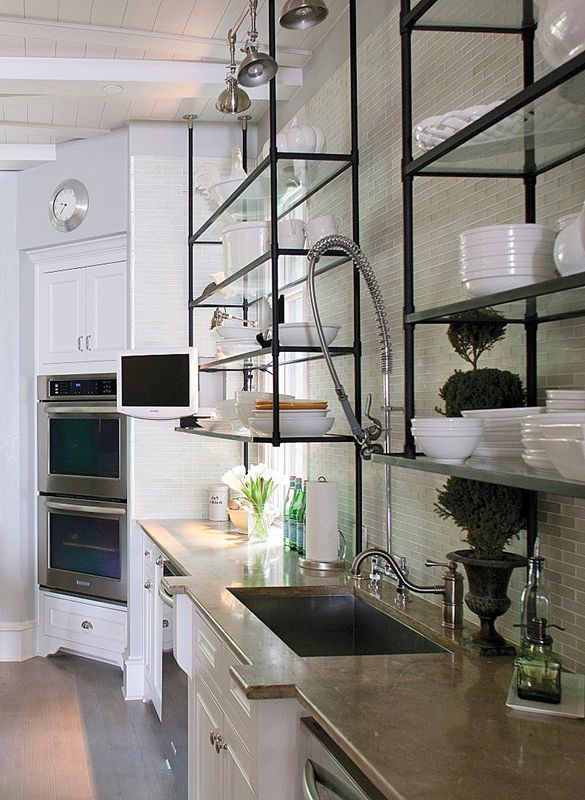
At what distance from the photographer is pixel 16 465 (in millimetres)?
5676

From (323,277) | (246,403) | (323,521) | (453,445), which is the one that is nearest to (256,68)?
(323,277)

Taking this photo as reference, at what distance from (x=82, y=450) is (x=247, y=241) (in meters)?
2.29

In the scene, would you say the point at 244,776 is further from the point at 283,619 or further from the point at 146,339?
the point at 146,339

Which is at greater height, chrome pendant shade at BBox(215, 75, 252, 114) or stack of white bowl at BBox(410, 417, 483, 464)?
chrome pendant shade at BBox(215, 75, 252, 114)

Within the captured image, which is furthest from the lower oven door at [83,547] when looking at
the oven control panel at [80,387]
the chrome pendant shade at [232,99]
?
the chrome pendant shade at [232,99]

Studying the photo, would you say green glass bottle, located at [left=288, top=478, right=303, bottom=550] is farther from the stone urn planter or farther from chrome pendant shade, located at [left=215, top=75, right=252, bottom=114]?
the stone urn planter

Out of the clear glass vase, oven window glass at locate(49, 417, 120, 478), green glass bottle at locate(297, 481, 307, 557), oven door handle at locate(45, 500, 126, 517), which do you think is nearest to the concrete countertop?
green glass bottle at locate(297, 481, 307, 557)

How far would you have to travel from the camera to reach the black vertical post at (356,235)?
3.14 meters

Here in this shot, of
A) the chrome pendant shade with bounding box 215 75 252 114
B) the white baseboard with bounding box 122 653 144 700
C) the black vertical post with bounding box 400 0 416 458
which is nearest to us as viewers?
the black vertical post with bounding box 400 0 416 458

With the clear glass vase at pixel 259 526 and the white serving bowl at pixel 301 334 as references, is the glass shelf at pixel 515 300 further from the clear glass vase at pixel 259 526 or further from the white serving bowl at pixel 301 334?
the clear glass vase at pixel 259 526

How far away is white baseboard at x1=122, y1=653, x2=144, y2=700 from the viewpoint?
4758mm

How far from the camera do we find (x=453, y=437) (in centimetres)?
186

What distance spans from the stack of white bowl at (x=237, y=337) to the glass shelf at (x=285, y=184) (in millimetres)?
455

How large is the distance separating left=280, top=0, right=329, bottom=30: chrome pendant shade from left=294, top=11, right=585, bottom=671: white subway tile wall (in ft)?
1.12
